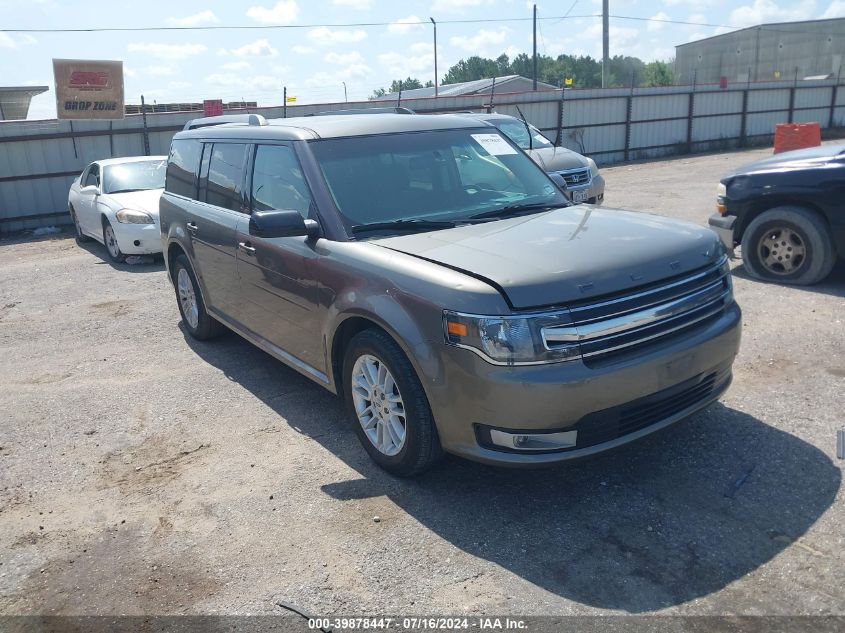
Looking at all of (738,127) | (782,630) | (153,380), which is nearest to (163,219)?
(153,380)

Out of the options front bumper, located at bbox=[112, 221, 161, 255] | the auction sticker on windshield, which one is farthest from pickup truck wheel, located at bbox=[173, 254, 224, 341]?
front bumper, located at bbox=[112, 221, 161, 255]

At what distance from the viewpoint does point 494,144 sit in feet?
16.8

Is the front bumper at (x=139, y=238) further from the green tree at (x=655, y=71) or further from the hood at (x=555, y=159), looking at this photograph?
the green tree at (x=655, y=71)

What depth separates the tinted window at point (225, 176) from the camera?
5328 mm

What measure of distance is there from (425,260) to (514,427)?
0.95m

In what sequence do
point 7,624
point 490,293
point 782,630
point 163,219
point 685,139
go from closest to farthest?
point 782,630 → point 7,624 → point 490,293 → point 163,219 → point 685,139

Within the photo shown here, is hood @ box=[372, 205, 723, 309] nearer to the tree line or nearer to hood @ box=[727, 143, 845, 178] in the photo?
hood @ box=[727, 143, 845, 178]

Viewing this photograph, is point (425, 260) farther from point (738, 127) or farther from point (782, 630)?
point (738, 127)

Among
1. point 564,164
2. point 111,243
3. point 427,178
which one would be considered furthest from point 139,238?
point 427,178

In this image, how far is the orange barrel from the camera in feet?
58.5

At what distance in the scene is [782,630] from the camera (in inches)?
108

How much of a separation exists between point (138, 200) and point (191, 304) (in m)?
5.17

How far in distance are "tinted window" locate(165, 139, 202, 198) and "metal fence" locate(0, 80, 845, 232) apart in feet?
33.8

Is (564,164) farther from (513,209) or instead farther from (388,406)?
(388,406)
